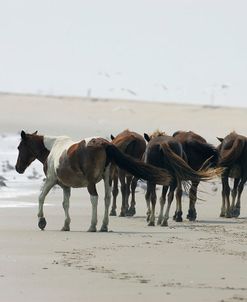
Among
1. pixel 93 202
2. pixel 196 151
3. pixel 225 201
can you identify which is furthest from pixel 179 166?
pixel 225 201

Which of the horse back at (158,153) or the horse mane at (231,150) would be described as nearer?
the horse back at (158,153)

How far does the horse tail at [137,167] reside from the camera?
61.1ft

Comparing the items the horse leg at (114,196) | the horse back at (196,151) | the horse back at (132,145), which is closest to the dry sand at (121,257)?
the horse leg at (114,196)

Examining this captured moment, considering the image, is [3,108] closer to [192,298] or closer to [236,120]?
[236,120]

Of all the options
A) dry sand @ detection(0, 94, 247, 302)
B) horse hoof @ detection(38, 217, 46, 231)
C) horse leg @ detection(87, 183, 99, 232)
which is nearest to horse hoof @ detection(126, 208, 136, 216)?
dry sand @ detection(0, 94, 247, 302)

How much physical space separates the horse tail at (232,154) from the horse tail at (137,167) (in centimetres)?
414

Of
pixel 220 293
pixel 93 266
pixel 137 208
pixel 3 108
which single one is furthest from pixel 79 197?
pixel 3 108

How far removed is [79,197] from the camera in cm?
2661

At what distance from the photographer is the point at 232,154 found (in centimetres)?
2322

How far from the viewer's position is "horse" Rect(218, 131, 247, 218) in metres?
23.1

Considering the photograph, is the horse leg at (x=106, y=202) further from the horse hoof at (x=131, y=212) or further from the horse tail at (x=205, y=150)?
the horse hoof at (x=131, y=212)

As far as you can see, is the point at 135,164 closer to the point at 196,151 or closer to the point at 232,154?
the point at 196,151

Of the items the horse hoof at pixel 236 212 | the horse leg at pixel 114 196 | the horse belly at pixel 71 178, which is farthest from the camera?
the horse leg at pixel 114 196

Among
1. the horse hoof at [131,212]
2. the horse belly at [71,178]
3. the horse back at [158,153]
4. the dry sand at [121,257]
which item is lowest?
the dry sand at [121,257]
